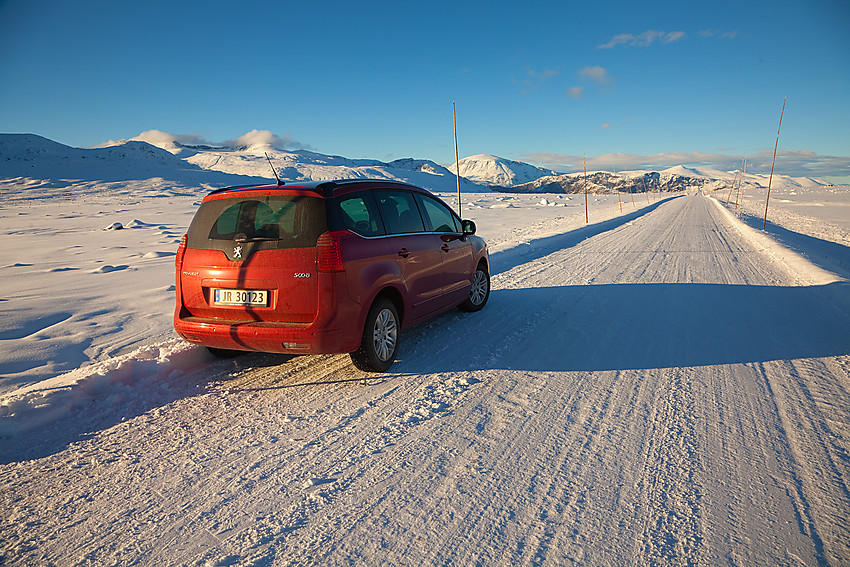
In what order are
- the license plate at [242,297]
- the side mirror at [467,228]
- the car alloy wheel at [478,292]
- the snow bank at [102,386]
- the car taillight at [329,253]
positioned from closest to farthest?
the snow bank at [102,386]
the car taillight at [329,253]
the license plate at [242,297]
the side mirror at [467,228]
the car alloy wheel at [478,292]

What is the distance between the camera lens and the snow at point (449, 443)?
2.33 m

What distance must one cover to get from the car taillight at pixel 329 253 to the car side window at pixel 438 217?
1851mm

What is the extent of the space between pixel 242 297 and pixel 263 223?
66 centimetres

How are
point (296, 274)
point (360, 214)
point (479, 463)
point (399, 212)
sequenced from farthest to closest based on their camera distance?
point (399, 212)
point (360, 214)
point (296, 274)
point (479, 463)

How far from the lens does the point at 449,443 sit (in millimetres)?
3258

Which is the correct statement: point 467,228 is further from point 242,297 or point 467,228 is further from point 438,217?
point 242,297

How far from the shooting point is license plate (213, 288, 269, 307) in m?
4.07

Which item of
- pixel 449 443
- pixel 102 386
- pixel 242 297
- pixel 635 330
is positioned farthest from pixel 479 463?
pixel 635 330

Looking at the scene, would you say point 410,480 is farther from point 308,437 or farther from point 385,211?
point 385,211

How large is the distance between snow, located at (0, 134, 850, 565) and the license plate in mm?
754

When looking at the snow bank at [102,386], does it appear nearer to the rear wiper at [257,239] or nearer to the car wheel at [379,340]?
the rear wiper at [257,239]

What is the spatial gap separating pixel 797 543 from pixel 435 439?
199 cm

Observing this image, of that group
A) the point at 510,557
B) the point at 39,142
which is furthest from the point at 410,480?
the point at 39,142

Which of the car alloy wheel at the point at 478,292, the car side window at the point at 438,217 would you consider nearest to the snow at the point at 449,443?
the car alloy wheel at the point at 478,292
